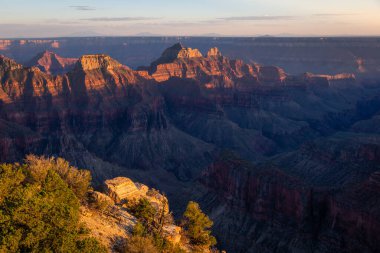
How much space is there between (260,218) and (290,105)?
4172 inches

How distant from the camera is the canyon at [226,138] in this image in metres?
51.3

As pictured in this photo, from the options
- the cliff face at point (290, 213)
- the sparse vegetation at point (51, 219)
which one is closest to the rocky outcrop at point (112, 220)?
the sparse vegetation at point (51, 219)

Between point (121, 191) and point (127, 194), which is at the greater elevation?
point (121, 191)

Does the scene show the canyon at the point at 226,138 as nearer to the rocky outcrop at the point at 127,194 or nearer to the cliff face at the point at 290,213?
the cliff face at the point at 290,213

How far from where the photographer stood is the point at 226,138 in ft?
394

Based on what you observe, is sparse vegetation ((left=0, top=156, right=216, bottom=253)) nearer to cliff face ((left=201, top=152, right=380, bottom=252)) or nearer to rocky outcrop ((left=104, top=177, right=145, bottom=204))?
rocky outcrop ((left=104, top=177, right=145, bottom=204))

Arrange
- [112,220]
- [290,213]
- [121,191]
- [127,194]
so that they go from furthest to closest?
[290,213] → [127,194] → [121,191] → [112,220]

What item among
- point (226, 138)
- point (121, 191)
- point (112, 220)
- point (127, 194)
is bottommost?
point (226, 138)

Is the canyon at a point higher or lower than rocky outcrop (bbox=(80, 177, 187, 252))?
lower

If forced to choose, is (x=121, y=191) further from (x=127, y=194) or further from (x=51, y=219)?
(x=51, y=219)

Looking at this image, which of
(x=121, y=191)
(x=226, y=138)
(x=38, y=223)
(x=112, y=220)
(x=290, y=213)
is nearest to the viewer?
(x=38, y=223)

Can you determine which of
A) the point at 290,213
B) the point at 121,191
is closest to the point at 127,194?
the point at 121,191

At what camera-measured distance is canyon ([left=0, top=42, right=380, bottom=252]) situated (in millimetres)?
51344

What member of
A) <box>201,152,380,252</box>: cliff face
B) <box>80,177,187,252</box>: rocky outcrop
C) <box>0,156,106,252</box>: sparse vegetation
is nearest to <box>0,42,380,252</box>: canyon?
<box>201,152,380,252</box>: cliff face
